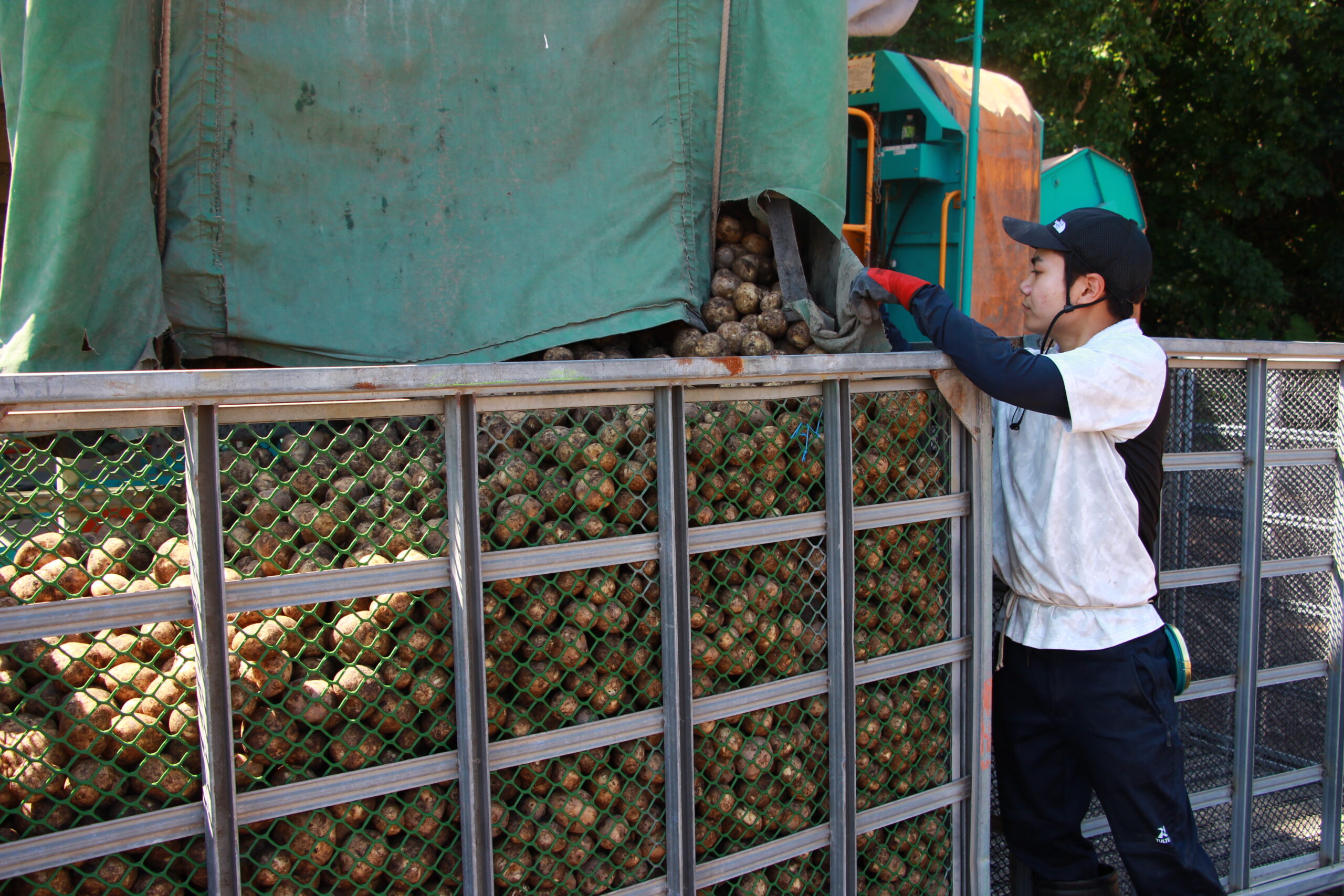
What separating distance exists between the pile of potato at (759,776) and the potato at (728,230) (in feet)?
6.46

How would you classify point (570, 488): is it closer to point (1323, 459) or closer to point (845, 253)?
point (845, 253)

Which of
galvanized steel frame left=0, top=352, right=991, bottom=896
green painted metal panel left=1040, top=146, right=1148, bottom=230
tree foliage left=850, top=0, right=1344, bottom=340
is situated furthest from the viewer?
tree foliage left=850, top=0, right=1344, bottom=340

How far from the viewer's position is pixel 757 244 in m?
3.82

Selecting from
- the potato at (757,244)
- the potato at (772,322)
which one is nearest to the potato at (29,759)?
the potato at (772,322)

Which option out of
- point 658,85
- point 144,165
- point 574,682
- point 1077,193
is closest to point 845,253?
point 658,85

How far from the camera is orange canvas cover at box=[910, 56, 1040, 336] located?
5637mm

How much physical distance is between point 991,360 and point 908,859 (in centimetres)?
146

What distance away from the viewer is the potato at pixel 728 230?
12.5 feet

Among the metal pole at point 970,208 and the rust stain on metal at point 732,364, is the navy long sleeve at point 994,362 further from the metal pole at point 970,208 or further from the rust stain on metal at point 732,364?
the metal pole at point 970,208

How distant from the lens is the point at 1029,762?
2904 mm

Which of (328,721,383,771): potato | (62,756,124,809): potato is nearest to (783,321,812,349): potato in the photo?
(328,721,383,771): potato

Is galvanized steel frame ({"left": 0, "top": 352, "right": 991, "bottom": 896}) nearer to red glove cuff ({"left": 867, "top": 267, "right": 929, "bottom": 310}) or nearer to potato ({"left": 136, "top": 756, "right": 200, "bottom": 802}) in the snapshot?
potato ({"left": 136, "top": 756, "right": 200, "bottom": 802})

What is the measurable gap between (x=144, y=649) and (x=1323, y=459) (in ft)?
12.5

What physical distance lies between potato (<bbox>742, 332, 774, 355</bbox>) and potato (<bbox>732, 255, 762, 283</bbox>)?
269 mm
